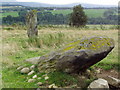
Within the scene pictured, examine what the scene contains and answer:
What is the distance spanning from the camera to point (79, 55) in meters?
7.23

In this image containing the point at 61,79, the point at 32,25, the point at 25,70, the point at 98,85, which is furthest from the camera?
the point at 32,25

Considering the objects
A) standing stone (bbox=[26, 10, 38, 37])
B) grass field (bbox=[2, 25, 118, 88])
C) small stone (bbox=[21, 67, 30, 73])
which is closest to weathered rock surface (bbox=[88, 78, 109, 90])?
grass field (bbox=[2, 25, 118, 88])

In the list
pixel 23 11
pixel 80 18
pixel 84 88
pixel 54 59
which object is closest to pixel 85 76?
pixel 84 88

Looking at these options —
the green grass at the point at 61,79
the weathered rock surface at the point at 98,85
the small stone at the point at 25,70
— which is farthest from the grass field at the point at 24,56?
the weathered rock surface at the point at 98,85

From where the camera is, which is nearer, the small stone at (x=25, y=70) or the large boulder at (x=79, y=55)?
the large boulder at (x=79, y=55)

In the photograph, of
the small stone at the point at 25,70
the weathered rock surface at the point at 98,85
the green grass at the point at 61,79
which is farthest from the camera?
the small stone at the point at 25,70

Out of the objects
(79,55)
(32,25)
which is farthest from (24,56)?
(32,25)

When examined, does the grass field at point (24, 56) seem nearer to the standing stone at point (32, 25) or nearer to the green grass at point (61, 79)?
the green grass at point (61, 79)

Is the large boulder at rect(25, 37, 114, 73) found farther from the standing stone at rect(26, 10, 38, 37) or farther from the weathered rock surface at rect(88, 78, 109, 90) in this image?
the standing stone at rect(26, 10, 38, 37)

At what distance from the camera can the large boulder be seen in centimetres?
731

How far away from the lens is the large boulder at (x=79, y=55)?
7.31 m

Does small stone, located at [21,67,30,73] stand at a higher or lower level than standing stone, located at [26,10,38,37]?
lower

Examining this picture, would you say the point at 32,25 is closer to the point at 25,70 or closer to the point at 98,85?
the point at 25,70

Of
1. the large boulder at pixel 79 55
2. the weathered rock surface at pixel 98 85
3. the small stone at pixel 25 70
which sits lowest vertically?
the weathered rock surface at pixel 98 85
